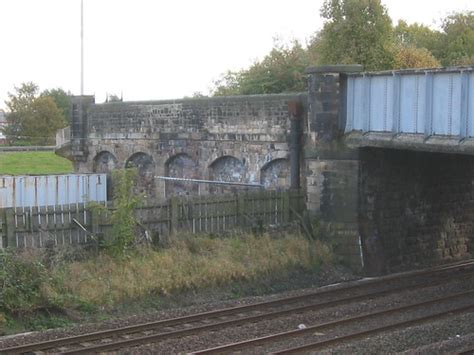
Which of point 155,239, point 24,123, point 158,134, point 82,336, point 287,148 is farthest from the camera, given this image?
point 24,123

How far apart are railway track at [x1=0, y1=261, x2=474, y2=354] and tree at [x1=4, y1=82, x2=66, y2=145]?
56035 mm

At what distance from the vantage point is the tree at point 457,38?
4247 cm

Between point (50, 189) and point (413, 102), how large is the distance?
1219 centimetres

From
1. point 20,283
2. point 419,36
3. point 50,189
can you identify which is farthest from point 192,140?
point 419,36

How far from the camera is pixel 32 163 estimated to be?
52938 mm

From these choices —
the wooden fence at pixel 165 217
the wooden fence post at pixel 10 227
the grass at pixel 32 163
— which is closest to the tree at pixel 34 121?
the grass at pixel 32 163

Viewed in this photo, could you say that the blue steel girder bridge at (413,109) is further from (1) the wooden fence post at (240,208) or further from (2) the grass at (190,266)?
(2) the grass at (190,266)

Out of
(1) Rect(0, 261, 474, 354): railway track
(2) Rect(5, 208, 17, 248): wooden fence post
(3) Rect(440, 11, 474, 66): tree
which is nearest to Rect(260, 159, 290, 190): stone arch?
(1) Rect(0, 261, 474, 354): railway track

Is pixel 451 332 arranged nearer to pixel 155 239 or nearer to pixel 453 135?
pixel 453 135

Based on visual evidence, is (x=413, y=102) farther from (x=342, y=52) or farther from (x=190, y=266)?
Result: (x=342, y=52)

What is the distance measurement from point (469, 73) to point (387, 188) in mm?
4528

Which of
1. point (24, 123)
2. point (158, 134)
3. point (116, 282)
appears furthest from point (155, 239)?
point (24, 123)

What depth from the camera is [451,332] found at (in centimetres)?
1356

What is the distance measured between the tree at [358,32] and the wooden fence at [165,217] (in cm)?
A: 1187
